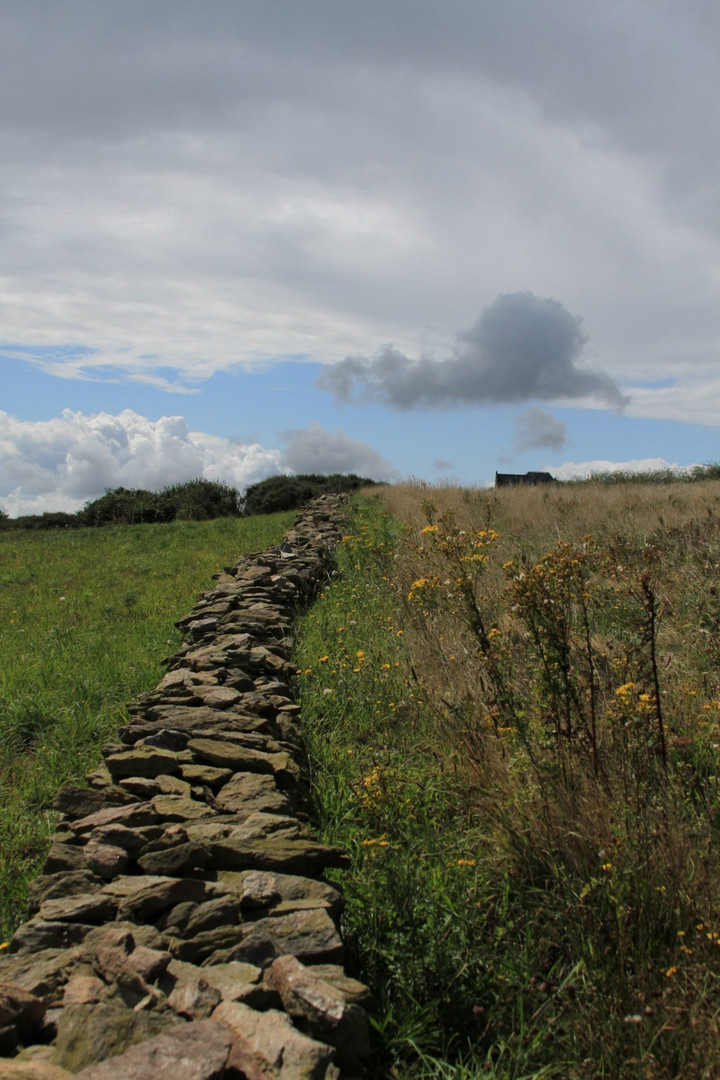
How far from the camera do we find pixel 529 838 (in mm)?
3148

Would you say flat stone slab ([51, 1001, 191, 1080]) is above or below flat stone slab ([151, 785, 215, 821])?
below

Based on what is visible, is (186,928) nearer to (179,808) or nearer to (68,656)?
(179,808)

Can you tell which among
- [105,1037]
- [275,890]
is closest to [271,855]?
[275,890]

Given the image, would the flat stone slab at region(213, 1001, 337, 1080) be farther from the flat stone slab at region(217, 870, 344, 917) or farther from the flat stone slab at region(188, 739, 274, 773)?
the flat stone slab at region(188, 739, 274, 773)

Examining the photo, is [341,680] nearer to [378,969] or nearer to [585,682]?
[585,682]

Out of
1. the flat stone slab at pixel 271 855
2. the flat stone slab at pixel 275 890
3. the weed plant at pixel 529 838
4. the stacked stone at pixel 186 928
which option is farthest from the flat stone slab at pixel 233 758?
the flat stone slab at pixel 275 890

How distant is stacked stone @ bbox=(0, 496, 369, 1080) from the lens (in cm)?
181

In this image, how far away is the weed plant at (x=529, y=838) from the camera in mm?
2381

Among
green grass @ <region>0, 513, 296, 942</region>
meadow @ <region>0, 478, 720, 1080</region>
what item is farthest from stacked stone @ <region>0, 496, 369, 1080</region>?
green grass @ <region>0, 513, 296, 942</region>

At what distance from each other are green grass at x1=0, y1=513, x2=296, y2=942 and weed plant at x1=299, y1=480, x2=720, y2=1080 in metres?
1.32

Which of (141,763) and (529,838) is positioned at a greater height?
(141,763)

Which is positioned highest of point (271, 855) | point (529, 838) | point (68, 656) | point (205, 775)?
point (68, 656)

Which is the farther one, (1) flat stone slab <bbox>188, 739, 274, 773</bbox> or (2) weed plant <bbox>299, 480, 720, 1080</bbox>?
(1) flat stone slab <bbox>188, 739, 274, 773</bbox>

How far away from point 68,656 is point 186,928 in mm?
4521
